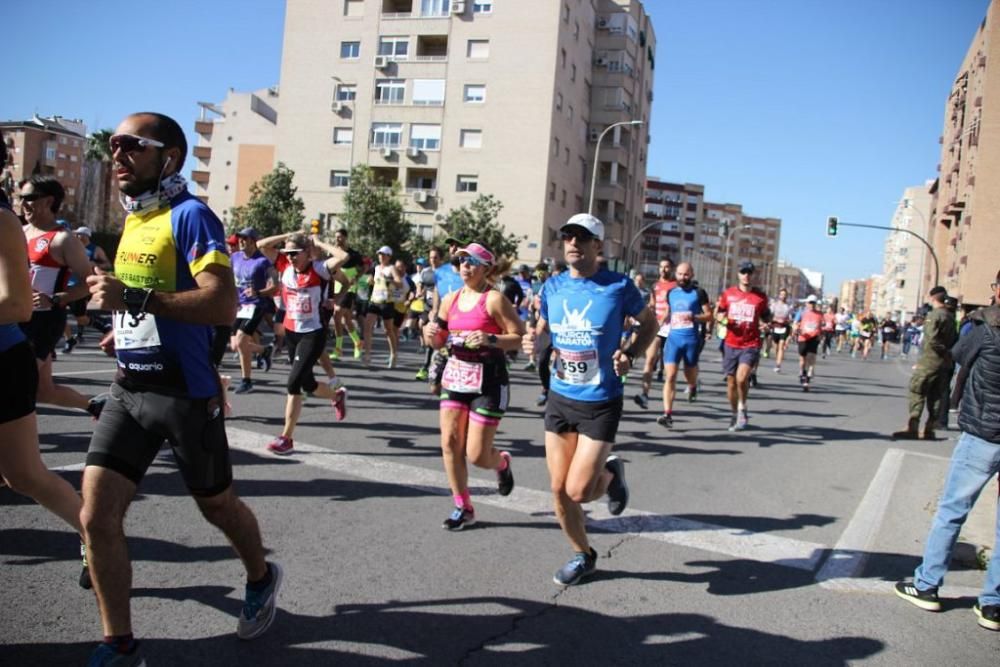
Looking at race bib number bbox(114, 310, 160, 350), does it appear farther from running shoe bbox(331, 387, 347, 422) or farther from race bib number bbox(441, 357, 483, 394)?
running shoe bbox(331, 387, 347, 422)

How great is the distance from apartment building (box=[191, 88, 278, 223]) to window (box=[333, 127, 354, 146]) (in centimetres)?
2007

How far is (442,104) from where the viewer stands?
53562mm

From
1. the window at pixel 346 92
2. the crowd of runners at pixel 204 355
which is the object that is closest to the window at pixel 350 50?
the window at pixel 346 92

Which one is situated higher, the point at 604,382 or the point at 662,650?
the point at 604,382

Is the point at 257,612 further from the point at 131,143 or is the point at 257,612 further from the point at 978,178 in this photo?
the point at 978,178

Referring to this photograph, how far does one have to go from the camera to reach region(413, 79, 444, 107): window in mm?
53594

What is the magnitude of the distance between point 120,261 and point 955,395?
186 inches

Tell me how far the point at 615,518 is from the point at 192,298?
3801 millimetres

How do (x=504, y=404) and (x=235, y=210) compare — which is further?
(x=235, y=210)

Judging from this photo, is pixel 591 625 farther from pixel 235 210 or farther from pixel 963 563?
pixel 235 210

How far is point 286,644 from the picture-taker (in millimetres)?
3436

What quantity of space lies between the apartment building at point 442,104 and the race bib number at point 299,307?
44.5 meters

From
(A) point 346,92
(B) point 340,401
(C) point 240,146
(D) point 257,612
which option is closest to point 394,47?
(A) point 346,92

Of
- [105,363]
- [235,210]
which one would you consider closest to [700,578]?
[105,363]
